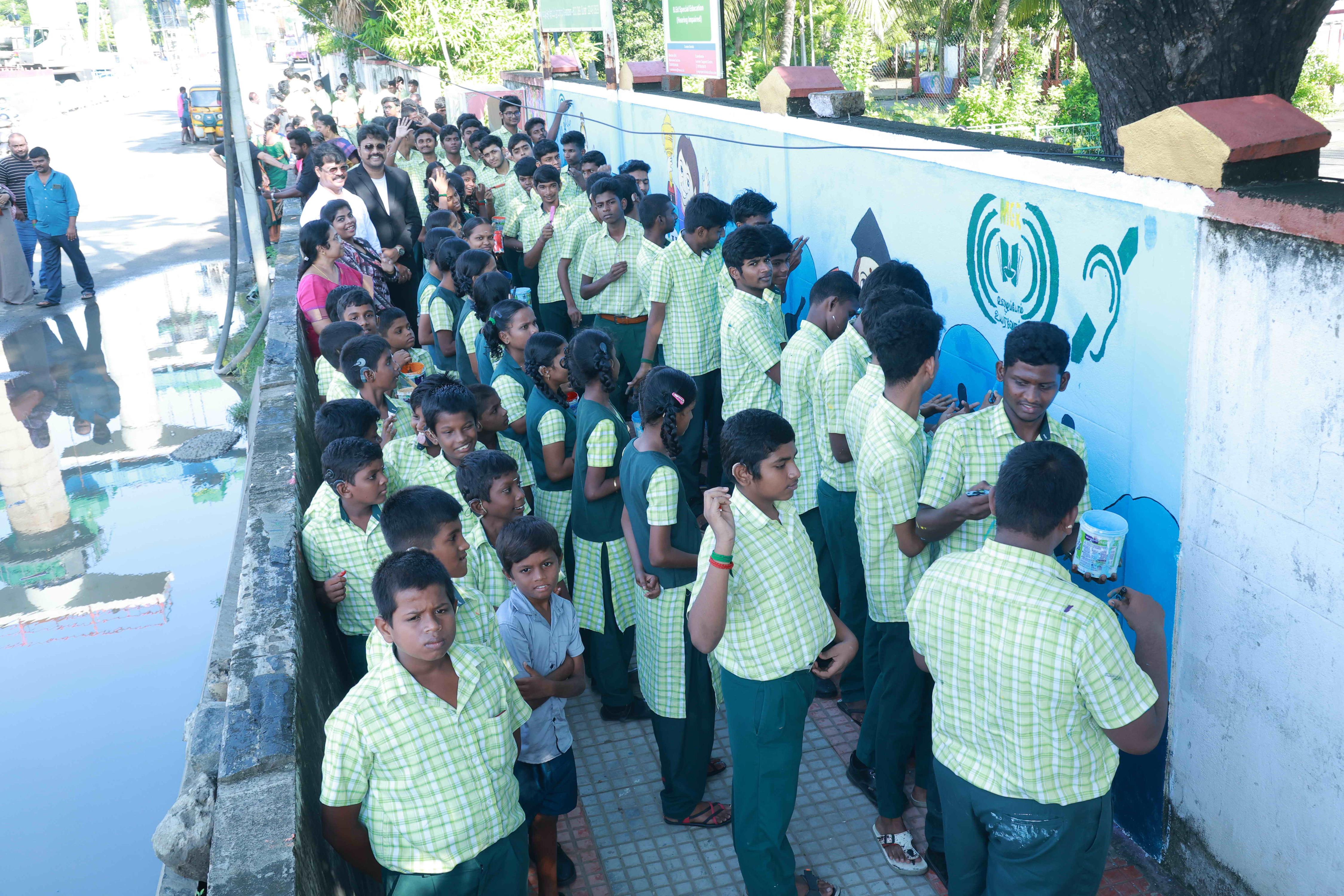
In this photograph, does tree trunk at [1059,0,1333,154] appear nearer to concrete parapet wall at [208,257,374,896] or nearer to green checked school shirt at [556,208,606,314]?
green checked school shirt at [556,208,606,314]

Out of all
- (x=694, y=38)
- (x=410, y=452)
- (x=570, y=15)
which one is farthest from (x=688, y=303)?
(x=570, y=15)

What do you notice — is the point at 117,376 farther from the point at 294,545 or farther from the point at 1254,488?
the point at 1254,488

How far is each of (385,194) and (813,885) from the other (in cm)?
710

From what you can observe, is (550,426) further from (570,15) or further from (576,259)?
(570,15)

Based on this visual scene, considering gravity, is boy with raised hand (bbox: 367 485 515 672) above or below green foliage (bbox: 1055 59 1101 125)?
below

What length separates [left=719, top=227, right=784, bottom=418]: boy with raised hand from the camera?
516 centimetres

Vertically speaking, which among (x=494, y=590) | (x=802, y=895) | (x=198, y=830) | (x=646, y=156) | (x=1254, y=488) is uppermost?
(x=646, y=156)

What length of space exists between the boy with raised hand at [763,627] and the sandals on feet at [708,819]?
0.75 m

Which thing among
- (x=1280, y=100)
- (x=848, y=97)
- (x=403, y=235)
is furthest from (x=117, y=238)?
(x=1280, y=100)

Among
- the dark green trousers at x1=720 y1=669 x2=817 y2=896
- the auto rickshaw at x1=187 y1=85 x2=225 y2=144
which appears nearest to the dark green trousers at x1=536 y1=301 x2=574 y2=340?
the dark green trousers at x1=720 y1=669 x2=817 y2=896

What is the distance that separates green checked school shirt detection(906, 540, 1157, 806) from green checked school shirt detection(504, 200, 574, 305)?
220 inches

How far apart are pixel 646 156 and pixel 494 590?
7.61 m

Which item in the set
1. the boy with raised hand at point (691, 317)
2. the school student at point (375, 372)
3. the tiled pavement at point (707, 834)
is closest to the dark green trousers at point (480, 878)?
the tiled pavement at point (707, 834)

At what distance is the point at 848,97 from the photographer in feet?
22.3
